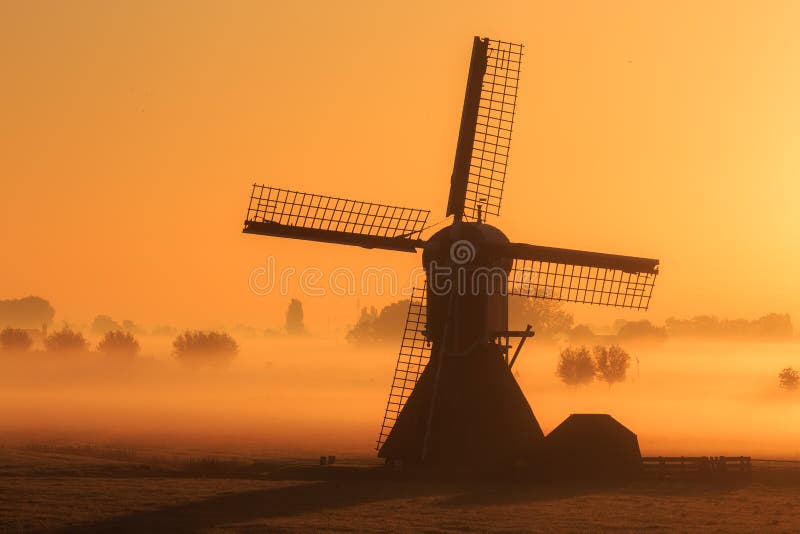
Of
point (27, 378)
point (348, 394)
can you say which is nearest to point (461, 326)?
point (348, 394)

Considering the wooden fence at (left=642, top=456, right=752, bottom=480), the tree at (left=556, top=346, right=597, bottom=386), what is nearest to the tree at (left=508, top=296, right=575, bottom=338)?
the tree at (left=556, top=346, right=597, bottom=386)

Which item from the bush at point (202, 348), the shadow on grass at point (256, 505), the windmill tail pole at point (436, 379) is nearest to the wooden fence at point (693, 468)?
the windmill tail pole at point (436, 379)

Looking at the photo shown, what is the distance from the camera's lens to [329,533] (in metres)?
29.4

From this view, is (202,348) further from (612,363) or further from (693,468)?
(693,468)

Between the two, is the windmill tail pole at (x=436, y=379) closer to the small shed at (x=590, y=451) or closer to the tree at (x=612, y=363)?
the small shed at (x=590, y=451)

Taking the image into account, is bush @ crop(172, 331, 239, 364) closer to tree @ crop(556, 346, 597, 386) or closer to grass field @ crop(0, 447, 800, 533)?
tree @ crop(556, 346, 597, 386)

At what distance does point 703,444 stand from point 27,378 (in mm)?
137702

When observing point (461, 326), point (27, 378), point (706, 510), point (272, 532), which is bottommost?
point (272, 532)

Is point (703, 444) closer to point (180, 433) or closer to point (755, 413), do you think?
point (180, 433)

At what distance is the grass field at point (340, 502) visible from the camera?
30.8 metres

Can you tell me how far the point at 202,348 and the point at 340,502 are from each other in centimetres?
15955

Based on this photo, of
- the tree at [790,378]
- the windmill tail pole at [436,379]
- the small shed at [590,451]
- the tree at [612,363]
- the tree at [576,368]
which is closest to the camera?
the windmill tail pole at [436,379]

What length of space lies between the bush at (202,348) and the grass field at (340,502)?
→ 14784 centimetres

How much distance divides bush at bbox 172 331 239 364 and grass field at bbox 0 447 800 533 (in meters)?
148
